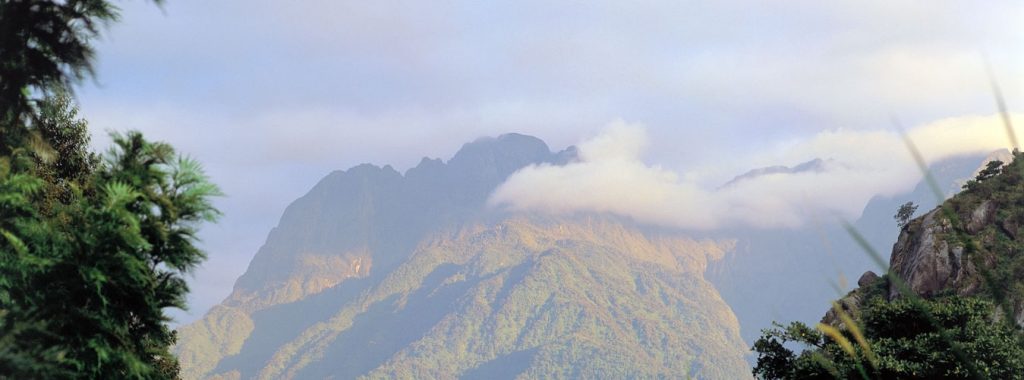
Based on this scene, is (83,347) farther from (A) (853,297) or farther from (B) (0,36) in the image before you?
(A) (853,297)

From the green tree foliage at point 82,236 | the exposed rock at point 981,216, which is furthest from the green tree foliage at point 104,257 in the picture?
the exposed rock at point 981,216

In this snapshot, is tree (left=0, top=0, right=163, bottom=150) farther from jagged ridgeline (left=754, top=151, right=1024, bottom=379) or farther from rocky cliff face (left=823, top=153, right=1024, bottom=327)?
rocky cliff face (left=823, top=153, right=1024, bottom=327)

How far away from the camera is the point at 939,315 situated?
29.2 m

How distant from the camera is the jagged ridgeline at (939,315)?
27.0 meters

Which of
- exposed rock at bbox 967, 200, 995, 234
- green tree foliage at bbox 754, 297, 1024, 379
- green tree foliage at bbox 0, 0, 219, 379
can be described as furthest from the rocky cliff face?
green tree foliage at bbox 0, 0, 219, 379

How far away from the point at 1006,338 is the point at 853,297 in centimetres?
3130

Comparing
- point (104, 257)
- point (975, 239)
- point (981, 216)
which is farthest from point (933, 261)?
point (104, 257)

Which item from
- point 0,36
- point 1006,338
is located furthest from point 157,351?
point 1006,338

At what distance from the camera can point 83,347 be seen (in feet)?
42.8

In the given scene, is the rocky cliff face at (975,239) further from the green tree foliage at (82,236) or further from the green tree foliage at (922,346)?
the green tree foliage at (82,236)

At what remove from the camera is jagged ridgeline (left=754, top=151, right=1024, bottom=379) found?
27.0 m

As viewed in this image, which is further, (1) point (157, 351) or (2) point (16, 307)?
(1) point (157, 351)

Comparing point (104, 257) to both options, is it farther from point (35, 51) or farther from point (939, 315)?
point (939, 315)

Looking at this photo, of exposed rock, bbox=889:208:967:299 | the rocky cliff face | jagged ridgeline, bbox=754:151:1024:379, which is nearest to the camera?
jagged ridgeline, bbox=754:151:1024:379
